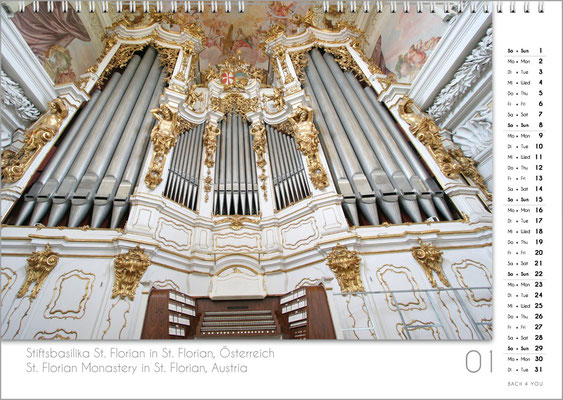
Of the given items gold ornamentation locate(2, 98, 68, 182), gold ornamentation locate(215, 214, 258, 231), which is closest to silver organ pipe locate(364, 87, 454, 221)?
gold ornamentation locate(215, 214, 258, 231)

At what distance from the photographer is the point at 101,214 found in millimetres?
3258

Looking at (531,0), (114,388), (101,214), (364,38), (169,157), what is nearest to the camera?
(114,388)

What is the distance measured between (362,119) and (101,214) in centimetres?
419

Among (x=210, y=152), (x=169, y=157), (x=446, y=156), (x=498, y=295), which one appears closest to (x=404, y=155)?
(x=446, y=156)

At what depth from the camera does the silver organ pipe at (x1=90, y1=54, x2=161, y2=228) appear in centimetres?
330

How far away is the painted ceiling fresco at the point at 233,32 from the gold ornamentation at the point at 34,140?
1.17 meters

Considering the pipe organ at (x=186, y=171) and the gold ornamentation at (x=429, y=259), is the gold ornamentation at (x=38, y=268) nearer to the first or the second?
the pipe organ at (x=186, y=171)

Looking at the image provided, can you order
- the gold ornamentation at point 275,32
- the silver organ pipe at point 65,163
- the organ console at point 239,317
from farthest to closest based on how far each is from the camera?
the gold ornamentation at point 275,32 → the silver organ pipe at point 65,163 → the organ console at point 239,317

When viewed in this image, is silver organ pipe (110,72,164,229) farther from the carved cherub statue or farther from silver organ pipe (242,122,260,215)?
silver organ pipe (242,122,260,215)

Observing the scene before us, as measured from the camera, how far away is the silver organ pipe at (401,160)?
141 inches

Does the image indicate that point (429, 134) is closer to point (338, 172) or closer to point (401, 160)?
point (401, 160)

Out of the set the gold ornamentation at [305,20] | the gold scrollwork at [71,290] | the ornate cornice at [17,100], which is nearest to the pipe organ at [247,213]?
the gold scrollwork at [71,290]

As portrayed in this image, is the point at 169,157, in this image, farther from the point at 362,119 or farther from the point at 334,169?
the point at 362,119

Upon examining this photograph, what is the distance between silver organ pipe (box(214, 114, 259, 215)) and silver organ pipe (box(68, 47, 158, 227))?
5.18 ft
